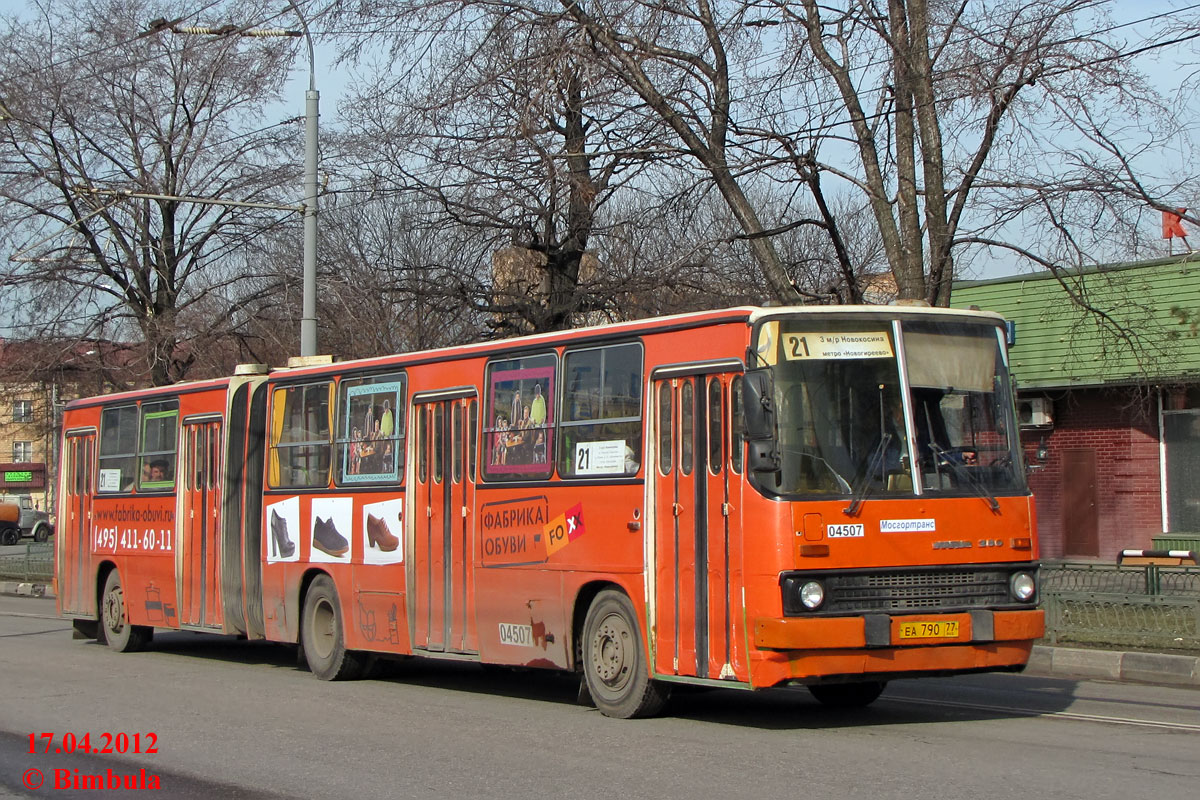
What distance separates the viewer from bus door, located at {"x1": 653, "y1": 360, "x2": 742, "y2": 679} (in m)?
9.95

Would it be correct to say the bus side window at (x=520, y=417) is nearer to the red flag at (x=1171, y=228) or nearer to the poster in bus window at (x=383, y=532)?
the poster in bus window at (x=383, y=532)

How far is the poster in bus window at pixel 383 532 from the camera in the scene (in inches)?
539

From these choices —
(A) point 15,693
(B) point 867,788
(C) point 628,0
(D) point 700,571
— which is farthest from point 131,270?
(B) point 867,788

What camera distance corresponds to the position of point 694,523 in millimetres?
10242

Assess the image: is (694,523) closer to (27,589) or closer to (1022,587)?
(1022,587)

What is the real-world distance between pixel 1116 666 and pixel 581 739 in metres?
6.74

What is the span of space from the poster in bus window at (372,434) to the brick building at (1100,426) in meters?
12.8

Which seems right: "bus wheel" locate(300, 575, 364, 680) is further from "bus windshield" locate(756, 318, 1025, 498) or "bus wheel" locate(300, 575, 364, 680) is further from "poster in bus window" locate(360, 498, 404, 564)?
"bus windshield" locate(756, 318, 1025, 498)

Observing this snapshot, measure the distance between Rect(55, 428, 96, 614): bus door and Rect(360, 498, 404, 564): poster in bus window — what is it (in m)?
6.69

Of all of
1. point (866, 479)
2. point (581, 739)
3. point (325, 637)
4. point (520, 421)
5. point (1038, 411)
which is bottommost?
point (581, 739)

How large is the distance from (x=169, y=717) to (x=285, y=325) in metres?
20.0

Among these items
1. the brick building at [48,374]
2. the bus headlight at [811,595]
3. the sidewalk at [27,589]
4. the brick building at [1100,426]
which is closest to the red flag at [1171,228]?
the brick building at [1100,426]

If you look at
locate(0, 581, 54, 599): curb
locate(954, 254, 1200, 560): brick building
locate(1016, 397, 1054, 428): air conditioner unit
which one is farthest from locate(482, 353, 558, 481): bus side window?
locate(0, 581, 54, 599): curb

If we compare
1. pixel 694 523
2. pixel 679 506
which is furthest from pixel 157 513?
pixel 694 523
